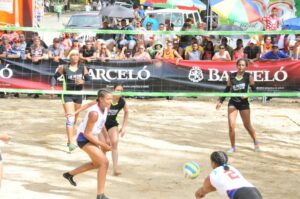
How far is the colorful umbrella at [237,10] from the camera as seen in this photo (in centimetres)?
→ 1831

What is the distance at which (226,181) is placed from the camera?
616 centimetres

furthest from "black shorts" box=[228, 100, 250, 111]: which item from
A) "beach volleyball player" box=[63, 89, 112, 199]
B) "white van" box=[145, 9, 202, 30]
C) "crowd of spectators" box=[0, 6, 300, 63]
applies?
"white van" box=[145, 9, 202, 30]

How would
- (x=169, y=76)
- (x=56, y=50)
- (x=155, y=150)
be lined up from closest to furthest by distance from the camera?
(x=155, y=150), (x=169, y=76), (x=56, y=50)

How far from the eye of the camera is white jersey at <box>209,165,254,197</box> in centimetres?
612

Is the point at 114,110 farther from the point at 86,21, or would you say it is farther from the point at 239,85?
the point at 86,21

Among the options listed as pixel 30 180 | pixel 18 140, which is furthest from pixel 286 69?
pixel 30 180

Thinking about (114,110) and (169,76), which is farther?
(169,76)

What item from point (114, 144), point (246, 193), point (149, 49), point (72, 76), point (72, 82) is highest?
point (149, 49)

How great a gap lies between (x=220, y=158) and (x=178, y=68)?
27.7 feet

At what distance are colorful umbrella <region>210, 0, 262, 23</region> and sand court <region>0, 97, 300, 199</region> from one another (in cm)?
307

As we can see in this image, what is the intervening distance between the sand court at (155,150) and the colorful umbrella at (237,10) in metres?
3.07

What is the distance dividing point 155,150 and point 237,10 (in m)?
8.23

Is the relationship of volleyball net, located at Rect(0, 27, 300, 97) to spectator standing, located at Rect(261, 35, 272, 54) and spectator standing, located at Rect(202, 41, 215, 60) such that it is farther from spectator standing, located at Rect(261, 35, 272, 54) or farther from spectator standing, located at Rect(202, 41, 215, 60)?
spectator standing, located at Rect(261, 35, 272, 54)

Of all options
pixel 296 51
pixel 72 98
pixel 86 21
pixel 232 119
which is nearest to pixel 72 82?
pixel 72 98
